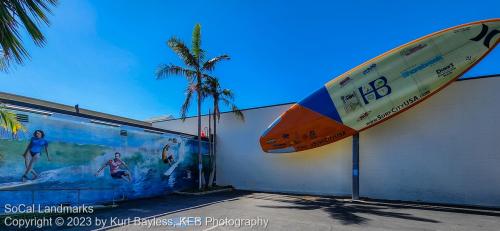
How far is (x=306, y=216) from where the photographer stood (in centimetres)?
926

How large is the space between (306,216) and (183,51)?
11.1 m

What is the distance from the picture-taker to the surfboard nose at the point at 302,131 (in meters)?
13.3

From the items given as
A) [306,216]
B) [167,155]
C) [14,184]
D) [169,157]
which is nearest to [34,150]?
[14,184]

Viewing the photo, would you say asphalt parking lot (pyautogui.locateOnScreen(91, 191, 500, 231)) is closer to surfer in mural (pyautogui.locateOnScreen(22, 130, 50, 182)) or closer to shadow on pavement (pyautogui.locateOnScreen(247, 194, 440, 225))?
shadow on pavement (pyautogui.locateOnScreen(247, 194, 440, 225))

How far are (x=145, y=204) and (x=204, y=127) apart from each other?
8.40 m

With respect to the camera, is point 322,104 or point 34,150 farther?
point 322,104

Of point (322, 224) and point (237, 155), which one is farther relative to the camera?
point (237, 155)

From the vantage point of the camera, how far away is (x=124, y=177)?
43.7ft

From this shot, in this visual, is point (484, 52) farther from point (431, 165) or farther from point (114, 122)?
point (114, 122)

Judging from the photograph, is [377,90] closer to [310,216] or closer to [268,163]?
[310,216]

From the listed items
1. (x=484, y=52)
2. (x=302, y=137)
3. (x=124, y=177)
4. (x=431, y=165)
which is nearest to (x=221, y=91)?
(x=302, y=137)

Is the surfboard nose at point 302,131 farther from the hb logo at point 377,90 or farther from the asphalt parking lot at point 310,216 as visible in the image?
the asphalt parking lot at point 310,216

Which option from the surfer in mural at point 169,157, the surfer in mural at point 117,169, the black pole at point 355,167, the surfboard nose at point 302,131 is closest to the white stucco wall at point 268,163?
the black pole at point 355,167

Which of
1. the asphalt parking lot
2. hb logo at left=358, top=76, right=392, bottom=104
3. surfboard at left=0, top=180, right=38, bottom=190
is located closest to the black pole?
the asphalt parking lot
